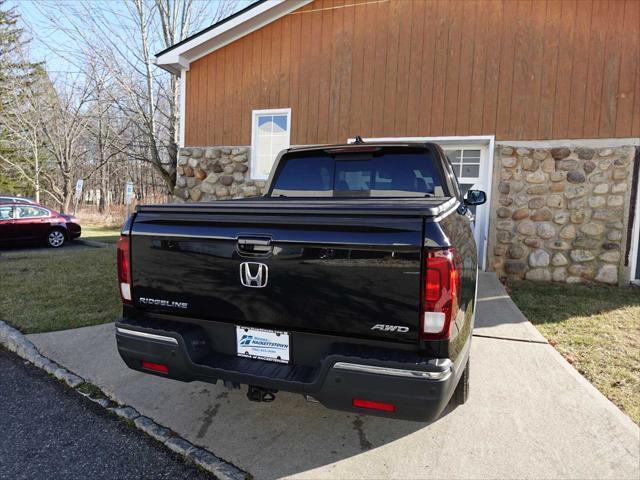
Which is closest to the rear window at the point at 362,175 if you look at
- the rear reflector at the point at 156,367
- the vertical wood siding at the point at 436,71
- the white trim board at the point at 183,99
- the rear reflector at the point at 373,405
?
the rear reflector at the point at 373,405

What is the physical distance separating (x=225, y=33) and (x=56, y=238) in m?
8.04

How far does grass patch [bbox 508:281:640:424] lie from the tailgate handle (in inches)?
112

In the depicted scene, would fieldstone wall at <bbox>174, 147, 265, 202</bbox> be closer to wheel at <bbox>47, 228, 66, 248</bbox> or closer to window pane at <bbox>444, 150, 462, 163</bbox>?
window pane at <bbox>444, 150, 462, 163</bbox>

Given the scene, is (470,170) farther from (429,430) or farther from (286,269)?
(286,269)

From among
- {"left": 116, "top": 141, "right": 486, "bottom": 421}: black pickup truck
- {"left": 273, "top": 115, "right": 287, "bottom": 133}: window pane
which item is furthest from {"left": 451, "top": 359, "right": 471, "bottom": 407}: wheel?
{"left": 273, "top": 115, "right": 287, "bottom": 133}: window pane

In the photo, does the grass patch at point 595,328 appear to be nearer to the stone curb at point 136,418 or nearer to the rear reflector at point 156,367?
the stone curb at point 136,418

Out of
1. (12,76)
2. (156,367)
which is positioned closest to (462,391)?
(156,367)

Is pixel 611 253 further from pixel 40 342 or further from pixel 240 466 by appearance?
pixel 40 342

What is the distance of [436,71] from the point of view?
25.6 ft

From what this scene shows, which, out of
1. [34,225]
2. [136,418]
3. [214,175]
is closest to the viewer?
[136,418]

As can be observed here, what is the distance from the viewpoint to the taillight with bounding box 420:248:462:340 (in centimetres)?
192

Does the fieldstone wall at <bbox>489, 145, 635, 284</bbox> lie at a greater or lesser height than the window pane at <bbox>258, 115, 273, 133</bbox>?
lesser

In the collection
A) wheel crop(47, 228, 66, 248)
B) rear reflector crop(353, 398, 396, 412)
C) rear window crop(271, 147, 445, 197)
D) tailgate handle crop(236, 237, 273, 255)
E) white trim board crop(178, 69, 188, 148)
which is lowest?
wheel crop(47, 228, 66, 248)

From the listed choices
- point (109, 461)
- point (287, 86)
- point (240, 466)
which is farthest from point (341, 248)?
point (287, 86)
